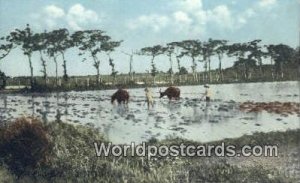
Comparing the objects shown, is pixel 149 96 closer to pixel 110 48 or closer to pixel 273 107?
pixel 110 48

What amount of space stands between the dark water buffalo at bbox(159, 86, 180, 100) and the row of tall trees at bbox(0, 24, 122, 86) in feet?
2.47

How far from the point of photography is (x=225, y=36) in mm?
6582

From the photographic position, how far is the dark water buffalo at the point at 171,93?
24.5 feet

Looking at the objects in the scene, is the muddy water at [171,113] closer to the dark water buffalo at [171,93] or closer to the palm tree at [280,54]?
the dark water buffalo at [171,93]

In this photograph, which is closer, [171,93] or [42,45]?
[42,45]

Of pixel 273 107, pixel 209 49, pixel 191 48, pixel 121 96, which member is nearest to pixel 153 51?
pixel 191 48

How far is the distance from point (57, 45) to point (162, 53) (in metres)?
1.35

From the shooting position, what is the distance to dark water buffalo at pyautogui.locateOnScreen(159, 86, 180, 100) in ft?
24.5

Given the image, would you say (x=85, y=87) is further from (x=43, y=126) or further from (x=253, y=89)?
(x=253, y=89)

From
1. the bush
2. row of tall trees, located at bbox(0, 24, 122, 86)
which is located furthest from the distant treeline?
the bush

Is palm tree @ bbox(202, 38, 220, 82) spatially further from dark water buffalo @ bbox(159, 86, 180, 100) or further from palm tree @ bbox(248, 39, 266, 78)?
dark water buffalo @ bbox(159, 86, 180, 100)

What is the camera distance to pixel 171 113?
758 cm

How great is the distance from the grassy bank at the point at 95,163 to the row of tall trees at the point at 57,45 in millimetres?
727

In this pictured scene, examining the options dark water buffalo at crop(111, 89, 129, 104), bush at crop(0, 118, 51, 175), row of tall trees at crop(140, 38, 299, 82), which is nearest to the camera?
row of tall trees at crop(140, 38, 299, 82)
